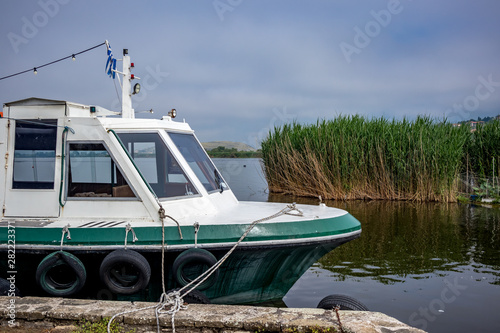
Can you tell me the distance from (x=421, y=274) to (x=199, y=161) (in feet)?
15.7

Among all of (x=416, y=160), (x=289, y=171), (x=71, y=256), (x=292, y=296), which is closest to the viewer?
(x=71, y=256)

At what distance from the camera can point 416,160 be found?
17.9 meters

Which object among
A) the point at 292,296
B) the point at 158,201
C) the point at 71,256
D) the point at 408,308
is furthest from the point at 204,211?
the point at 408,308

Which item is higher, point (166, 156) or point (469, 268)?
point (166, 156)

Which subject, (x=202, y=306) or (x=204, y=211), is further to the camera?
(x=204, y=211)

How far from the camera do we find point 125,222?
545 centimetres

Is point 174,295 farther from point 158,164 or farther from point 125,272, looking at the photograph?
point 158,164

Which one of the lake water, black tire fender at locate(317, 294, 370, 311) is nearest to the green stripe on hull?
black tire fender at locate(317, 294, 370, 311)

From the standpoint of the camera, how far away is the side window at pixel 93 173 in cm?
570

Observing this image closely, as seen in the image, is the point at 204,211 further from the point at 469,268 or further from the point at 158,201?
the point at 469,268

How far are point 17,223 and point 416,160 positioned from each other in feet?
51.5

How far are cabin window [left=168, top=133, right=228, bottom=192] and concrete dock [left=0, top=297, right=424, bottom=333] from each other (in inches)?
92.4

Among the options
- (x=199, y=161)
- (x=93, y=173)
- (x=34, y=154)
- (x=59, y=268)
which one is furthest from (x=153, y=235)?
(x=34, y=154)

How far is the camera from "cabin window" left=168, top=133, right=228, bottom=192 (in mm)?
6270
